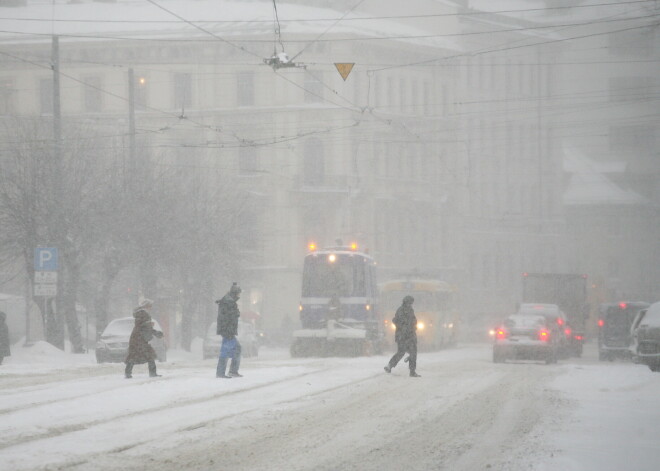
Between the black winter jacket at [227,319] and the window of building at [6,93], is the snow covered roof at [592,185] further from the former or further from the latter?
the black winter jacket at [227,319]

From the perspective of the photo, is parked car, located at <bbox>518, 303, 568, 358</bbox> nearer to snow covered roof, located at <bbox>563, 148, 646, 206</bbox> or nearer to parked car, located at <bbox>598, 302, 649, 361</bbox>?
parked car, located at <bbox>598, 302, 649, 361</bbox>

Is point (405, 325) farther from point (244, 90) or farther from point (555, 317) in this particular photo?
point (244, 90)

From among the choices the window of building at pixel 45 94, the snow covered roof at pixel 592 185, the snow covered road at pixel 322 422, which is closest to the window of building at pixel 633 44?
the snow covered roof at pixel 592 185

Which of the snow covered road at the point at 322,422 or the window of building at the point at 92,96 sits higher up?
the window of building at the point at 92,96

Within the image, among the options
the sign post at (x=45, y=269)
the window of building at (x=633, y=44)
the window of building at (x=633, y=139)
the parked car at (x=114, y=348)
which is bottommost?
the parked car at (x=114, y=348)

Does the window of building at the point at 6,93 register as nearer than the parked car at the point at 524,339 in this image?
No

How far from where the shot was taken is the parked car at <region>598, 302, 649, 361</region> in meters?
42.0

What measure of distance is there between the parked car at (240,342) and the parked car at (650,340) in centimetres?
1999

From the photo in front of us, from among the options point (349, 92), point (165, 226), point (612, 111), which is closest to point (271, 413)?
point (165, 226)

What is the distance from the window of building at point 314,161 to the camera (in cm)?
7606

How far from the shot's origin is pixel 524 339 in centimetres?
3394

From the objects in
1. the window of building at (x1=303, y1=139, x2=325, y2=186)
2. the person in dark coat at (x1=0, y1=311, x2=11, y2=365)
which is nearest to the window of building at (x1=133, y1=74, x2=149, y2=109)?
the window of building at (x1=303, y1=139, x2=325, y2=186)

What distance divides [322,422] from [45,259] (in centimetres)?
2145

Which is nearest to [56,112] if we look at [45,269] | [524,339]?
[45,269]
